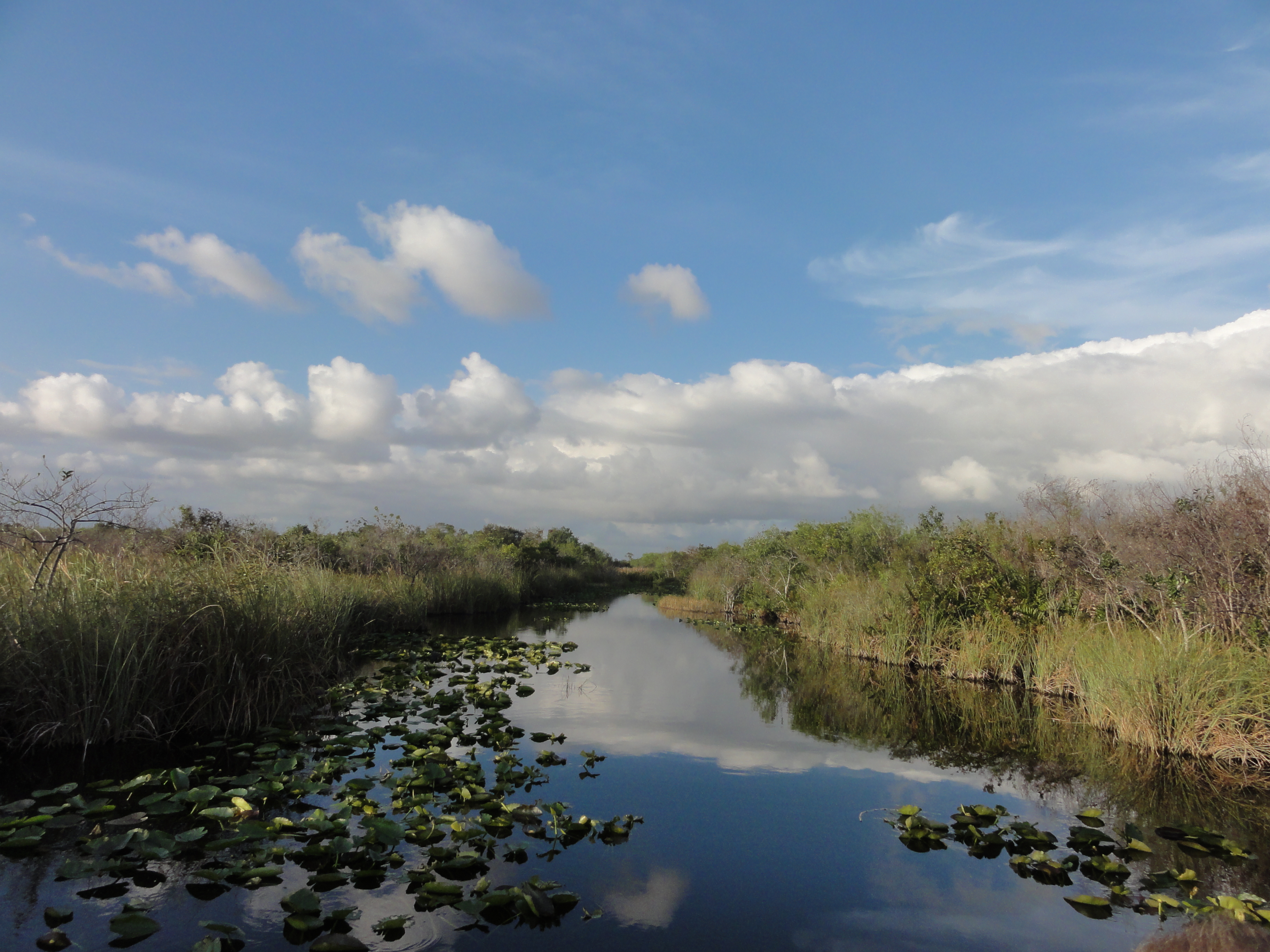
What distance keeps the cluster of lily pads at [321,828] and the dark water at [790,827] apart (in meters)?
0.12

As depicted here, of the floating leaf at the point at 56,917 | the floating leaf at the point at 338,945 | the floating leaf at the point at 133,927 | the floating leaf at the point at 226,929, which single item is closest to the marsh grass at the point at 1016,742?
the floating leaf at the point at 338,945

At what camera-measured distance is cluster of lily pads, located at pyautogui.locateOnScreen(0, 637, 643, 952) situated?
4.39 meters

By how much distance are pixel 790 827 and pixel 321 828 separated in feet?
14.2

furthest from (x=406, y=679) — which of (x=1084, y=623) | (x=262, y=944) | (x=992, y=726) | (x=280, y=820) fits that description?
(x=1084, y=623)

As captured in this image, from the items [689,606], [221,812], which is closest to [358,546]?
[689,606]

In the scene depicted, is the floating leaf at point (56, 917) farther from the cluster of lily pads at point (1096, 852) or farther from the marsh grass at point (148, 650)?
the cluster of lily pads at point (1096, 852)

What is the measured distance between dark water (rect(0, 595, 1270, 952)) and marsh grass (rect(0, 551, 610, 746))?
2889 millimetres

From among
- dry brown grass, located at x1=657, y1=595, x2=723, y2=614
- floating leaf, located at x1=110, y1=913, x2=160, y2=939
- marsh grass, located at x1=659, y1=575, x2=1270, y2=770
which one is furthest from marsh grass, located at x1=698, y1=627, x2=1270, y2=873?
dry brown grass, located at x1=657, y1=595, x2=723, y2=614

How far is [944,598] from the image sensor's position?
622 inches

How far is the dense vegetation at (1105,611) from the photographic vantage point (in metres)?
8.60

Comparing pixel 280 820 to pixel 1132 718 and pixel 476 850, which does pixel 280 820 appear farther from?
pixel 1132 718

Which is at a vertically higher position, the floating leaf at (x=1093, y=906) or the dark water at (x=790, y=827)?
the floating leaf at (x=1093, y=906)

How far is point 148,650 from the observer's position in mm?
7391

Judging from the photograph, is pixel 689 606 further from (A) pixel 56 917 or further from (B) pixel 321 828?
(A) pixel 56 917
